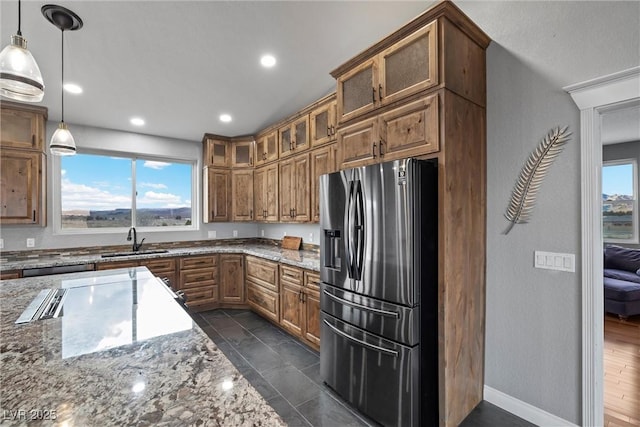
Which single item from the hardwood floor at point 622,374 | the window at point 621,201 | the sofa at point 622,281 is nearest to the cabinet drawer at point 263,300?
the hardwood floor at point 622,374

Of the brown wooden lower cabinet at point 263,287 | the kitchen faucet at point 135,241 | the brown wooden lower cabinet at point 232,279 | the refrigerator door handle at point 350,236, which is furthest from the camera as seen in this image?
the brown wooden lower cabinet at point 232,279

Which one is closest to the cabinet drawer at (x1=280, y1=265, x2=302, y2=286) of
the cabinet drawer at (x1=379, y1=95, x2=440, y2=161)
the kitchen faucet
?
the cabinet drawer at (x1=379, y1=95, x2=440, y2=161)

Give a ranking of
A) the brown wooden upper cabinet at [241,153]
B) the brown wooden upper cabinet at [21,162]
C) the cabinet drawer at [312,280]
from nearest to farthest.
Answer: the cabinet drawer at [312,280] → the brown wooden upper cabinet at [21,162] → the brown wooden upper cabinet at [241,153]

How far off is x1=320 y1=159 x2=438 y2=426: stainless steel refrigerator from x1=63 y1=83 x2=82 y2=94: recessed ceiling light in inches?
118

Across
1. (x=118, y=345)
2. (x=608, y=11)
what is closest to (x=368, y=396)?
(x=118, y=345)

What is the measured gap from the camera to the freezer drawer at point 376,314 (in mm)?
1767

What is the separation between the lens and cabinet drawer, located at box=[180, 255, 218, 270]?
4.12m

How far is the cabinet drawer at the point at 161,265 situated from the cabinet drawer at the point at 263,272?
3.36 feet

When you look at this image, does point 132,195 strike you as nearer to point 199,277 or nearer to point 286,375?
point 199,277

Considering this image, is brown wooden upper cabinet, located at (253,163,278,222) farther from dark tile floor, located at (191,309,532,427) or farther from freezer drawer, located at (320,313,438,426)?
freezer drawer, located at (320,313,438,426)

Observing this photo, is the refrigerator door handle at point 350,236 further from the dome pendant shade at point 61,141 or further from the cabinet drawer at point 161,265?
the cabinet drawer at point 161,265

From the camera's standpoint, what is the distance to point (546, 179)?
1939 mm

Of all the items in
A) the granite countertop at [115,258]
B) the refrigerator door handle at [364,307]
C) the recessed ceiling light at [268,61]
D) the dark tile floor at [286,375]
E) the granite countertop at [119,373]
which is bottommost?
the dark tile floor at [286,375]

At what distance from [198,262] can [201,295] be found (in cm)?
49
